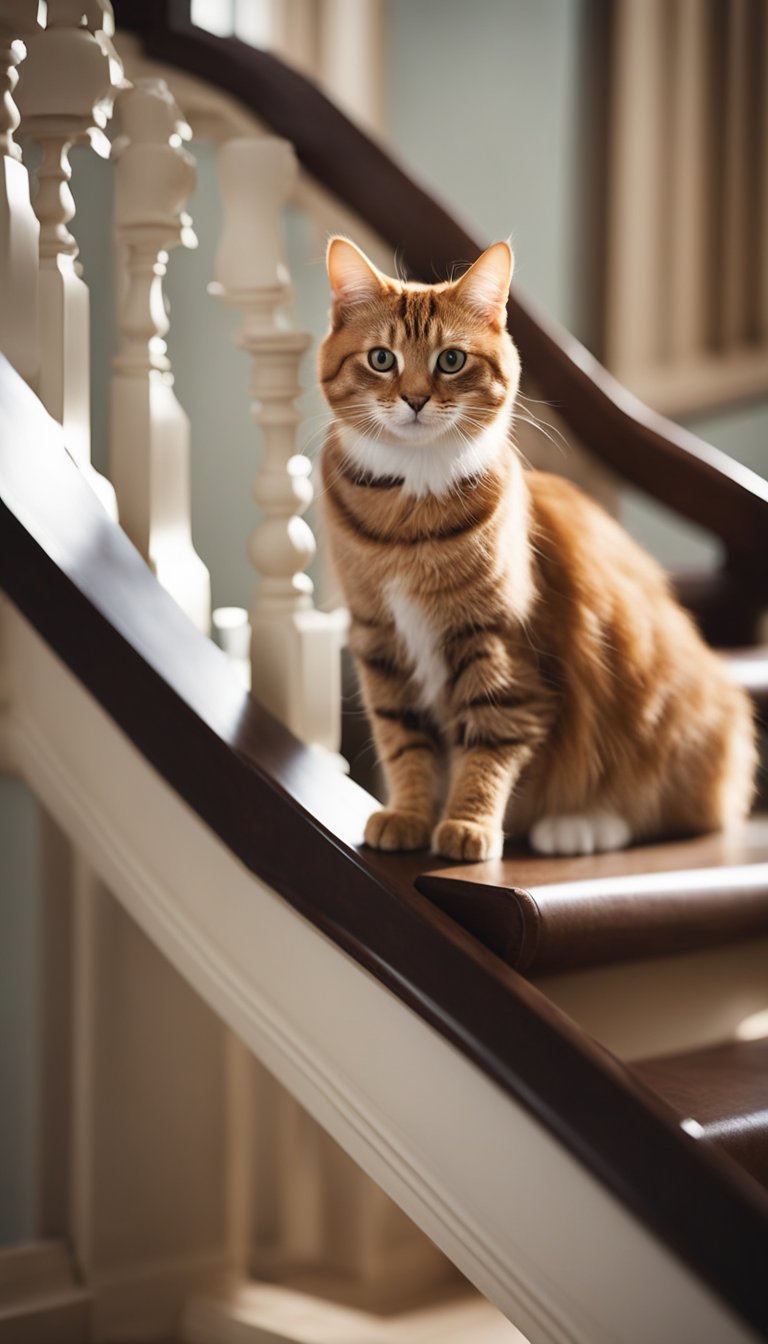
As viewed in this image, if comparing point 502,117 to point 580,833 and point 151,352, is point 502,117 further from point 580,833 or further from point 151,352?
point 580,833

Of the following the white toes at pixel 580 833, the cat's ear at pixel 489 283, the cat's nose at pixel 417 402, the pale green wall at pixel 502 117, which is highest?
the pale green wall at pixel 502 117

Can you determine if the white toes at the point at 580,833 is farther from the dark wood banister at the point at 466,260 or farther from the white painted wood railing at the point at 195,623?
the dark wood banister at the point at 466,260

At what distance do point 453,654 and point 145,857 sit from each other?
1.27 feet

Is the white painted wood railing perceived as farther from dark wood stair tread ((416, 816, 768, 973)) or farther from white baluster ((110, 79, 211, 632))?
dark wood stair tread ((416, 816, 768, 973))

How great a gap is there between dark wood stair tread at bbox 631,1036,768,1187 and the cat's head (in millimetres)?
594

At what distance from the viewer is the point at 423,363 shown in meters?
1.22

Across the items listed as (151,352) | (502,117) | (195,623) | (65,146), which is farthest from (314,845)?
(502,117)

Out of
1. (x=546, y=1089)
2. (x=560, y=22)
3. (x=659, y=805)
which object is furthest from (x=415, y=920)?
(x=560, y=22)

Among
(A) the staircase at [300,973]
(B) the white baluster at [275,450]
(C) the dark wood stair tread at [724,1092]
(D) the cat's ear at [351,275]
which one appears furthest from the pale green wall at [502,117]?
(C) the dark wood stair tread at [724,1092]

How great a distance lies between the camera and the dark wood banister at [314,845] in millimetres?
947

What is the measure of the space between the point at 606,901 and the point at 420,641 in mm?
315

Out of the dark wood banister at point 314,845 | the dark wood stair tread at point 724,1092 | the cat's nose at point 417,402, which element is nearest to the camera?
the dark wood banister at point 314,845

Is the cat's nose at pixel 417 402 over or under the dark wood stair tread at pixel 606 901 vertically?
over

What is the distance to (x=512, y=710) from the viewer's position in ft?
4.22
